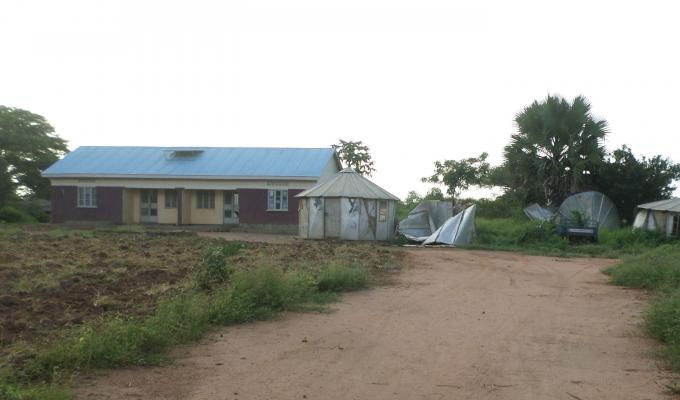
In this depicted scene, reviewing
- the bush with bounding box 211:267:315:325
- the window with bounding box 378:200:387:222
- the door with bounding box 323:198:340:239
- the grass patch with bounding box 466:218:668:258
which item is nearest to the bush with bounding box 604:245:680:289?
the bush with bounding box 211:267:315:325

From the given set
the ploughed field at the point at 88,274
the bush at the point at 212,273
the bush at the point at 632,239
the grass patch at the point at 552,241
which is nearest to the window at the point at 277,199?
the grass patch at the point at 552,241

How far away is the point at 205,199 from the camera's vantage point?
33.8 meters

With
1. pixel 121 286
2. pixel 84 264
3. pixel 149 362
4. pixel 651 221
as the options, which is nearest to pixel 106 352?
pixel 149 362

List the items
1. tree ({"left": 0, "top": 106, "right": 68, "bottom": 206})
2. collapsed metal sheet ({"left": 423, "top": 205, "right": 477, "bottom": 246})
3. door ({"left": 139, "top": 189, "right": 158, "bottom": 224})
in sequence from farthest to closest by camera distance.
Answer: tree ({"left": 0, "top": 106, "right": 68, "bottom": 206}) < door ({"left": 139, "top": 189, "right": 158, "bottom": 224}) < collapsed metal sheet ({"left": 423, "top": 205, "right": 477, "bottom": 246})

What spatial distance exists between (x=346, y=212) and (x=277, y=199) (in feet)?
20.8

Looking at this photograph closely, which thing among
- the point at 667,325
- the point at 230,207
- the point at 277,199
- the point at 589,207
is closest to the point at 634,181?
the point at 589,207

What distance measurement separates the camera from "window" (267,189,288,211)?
103ft

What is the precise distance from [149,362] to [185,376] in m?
0.58

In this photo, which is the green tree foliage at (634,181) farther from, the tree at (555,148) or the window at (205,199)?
the window at (205,199)

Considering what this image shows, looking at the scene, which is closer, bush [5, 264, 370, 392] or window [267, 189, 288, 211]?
bush [5, 264, 370, 392]

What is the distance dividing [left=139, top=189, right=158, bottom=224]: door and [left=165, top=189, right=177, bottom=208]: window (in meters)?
0.69

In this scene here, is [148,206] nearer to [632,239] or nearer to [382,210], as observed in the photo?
[382,210]

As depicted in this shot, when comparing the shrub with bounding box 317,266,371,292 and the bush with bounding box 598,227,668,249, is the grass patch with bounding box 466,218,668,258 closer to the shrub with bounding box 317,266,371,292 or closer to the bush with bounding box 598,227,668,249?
the bush with bounding box 598,227,668,249

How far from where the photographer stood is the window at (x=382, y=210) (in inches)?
1067
